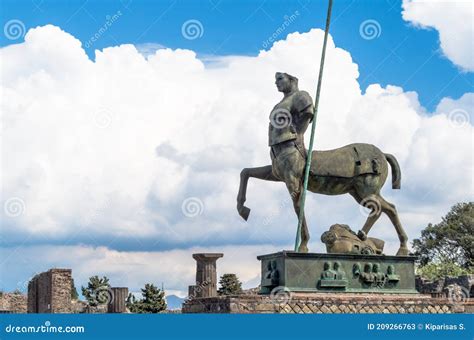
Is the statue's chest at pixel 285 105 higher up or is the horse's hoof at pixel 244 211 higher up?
the statue's chest at pixel 285 105

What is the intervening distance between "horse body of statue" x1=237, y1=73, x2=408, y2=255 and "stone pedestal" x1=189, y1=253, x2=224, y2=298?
5.64 meters

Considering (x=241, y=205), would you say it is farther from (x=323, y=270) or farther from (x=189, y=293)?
(x=189, y=293)

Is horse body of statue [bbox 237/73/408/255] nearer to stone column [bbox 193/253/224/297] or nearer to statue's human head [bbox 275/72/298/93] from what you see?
statue's human head [bbox 275/72/298/93]

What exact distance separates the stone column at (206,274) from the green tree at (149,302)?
14588 mm

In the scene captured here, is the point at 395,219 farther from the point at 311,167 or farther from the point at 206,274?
the point at 206,274

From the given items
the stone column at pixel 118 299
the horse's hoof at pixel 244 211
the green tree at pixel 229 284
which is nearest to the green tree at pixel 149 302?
the green tree at pixel 229 284

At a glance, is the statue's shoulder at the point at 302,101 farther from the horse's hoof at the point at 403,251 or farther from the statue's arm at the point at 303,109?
the horse's hoof at the point at 403,251

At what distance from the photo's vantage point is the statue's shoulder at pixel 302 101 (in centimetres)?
1517

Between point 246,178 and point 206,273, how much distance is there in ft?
20.7

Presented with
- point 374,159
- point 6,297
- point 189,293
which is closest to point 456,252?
point 6,297

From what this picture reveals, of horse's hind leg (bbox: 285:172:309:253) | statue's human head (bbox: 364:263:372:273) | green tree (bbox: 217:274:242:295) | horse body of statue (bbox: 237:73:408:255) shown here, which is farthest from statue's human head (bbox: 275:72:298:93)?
green tree (bbox: 217:274:242:295)

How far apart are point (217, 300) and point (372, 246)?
2763 mm

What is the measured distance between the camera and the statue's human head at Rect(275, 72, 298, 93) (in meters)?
15.5

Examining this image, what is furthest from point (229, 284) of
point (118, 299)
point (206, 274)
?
point (206, 274)
